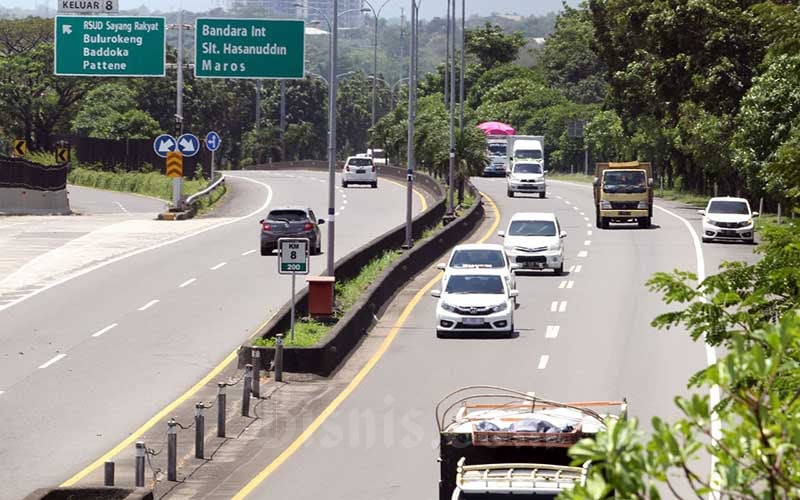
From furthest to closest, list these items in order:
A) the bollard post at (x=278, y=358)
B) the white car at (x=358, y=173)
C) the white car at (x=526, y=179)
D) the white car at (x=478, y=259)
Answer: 1. the white car at (x=358, y=173)
2. the white car at (x=526, y=179)
3. the white car at (x=478, y=259)
4. the bollard post at (x=278, y=358)

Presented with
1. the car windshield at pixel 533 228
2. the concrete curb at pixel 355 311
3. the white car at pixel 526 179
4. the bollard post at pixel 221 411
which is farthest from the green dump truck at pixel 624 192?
the bollard post at pixel 221 411

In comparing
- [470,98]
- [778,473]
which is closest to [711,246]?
[778,473]

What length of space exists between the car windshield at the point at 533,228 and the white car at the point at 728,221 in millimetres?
9951

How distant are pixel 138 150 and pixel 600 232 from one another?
44.0m

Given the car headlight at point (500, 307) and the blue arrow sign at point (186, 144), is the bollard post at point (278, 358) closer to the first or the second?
the car headlight at point (500, 307)

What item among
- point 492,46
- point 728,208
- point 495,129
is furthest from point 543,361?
point 492,46

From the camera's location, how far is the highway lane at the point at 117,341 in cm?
2395

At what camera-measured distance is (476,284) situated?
3556 cm

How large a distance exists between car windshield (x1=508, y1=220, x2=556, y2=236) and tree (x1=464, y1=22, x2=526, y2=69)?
119543 millimetres

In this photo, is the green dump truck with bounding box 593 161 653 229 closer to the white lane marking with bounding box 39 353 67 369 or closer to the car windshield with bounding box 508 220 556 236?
the car windshield with bounding box 508 220 556 236

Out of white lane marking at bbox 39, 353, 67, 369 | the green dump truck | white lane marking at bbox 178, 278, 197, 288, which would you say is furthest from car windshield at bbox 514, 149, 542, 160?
white lane marking at bbox 39, 353, 67, 369

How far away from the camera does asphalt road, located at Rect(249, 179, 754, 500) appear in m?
21.4

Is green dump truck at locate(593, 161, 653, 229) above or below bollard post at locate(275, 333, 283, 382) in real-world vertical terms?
above

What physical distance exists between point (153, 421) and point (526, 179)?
54.9 m
